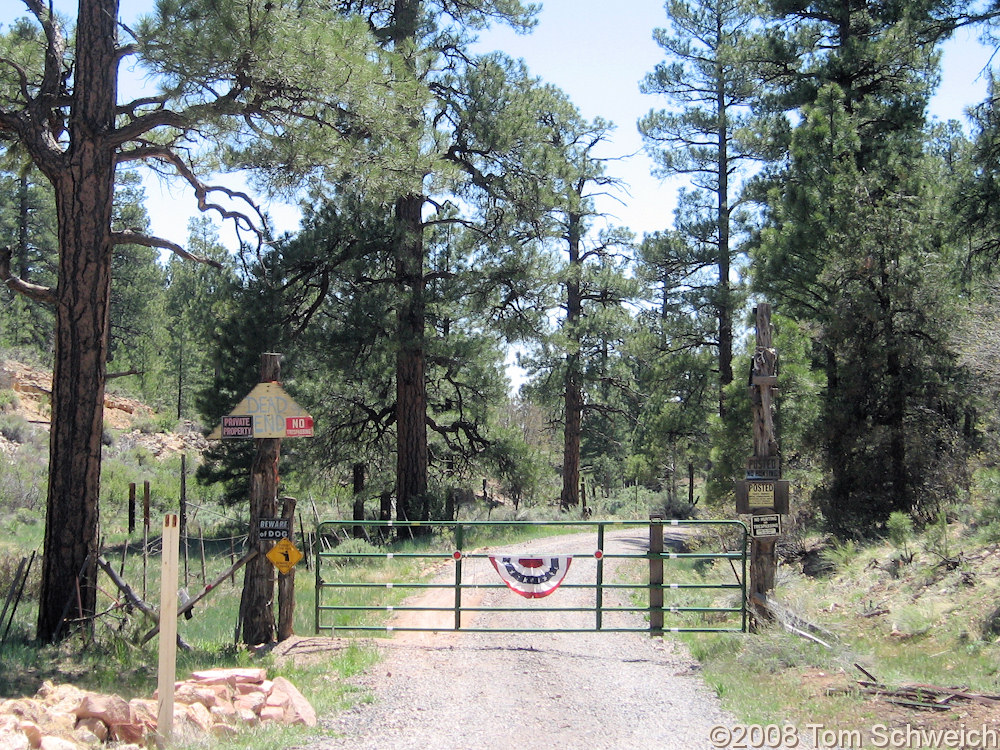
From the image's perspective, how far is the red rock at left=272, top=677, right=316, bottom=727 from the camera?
293 inches

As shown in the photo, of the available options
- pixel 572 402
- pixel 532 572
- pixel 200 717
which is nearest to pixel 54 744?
pixel 200 717

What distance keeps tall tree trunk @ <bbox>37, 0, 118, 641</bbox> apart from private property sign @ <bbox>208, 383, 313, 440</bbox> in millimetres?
1934

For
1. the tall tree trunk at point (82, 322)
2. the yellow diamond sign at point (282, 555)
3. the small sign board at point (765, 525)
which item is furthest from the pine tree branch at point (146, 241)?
the small sign board at point (765, 525)

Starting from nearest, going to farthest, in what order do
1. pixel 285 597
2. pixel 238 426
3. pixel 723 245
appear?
pixel 238 426 → pixel 285 597 → pixel 723 245

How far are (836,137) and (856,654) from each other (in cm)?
1323

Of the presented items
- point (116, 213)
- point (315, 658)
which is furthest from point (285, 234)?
point (116, 213)

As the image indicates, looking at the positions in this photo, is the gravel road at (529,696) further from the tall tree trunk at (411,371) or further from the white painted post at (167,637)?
the tall tree trunk at (411,371)

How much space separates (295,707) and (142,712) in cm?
123

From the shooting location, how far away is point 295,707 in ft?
24.9

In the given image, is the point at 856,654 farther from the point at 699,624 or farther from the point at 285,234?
the point at 285,234

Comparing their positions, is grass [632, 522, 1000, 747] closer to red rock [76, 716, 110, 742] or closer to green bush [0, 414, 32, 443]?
red rock [76, 716, 110, 742]

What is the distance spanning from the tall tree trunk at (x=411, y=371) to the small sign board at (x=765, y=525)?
11969 millimetres

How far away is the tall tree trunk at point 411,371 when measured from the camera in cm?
2145

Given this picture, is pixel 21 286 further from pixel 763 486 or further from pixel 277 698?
pixel 763 486
